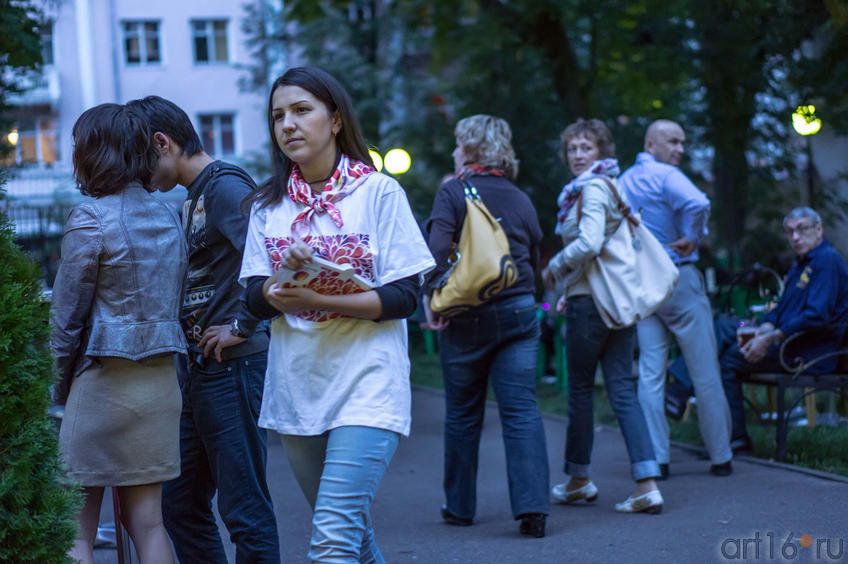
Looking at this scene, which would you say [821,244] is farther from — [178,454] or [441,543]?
[178,454]

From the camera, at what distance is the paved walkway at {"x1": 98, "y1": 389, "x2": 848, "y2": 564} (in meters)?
5.01

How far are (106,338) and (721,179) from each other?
12815 millimetres

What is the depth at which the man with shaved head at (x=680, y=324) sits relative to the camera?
6664 mm

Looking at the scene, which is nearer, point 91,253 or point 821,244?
point 91,253

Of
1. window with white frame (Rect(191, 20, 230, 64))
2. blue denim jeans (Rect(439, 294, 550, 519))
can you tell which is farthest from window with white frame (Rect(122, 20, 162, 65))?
blue denim jeans (Rect(439, 294, 550, 519))

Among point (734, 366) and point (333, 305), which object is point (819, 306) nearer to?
point (734, 366)

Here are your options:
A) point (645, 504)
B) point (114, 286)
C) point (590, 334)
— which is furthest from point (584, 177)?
point (114, 286)

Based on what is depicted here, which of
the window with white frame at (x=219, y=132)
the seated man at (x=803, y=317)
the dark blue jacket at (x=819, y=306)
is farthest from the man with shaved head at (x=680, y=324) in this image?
the window with white frame at (x=219, y=132)

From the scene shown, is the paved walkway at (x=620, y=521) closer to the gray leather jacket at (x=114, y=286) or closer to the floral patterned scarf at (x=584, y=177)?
the floral patterned scarf at (x=584, y=177)

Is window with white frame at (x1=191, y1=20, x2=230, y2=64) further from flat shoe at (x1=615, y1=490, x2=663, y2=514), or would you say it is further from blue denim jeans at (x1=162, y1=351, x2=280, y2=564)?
blue denim jeans at (x1=162, y1=351, x2=280, y2=564)

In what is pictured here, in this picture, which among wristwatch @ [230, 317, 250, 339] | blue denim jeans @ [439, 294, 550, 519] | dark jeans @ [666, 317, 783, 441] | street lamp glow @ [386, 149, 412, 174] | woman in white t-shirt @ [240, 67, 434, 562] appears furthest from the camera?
street lamp glow @ [386, 149, 412, 174]

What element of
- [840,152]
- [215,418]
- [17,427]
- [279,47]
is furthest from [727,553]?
[279,47]

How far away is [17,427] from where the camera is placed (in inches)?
112

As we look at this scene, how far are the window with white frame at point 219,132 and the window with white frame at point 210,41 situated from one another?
2.01 metres
